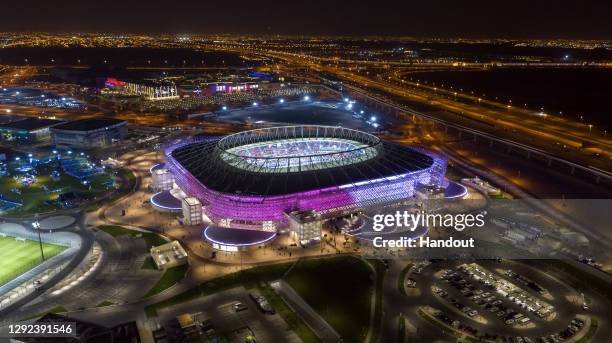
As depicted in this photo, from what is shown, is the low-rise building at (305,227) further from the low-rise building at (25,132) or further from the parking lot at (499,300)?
the low-rise building at (25,132)

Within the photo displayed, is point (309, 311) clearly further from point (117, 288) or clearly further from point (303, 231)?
point (117, 288)

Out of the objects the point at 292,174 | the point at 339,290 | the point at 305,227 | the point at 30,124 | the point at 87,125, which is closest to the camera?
the point at 339,290

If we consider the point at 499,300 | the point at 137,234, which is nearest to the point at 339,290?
the point at 499,300

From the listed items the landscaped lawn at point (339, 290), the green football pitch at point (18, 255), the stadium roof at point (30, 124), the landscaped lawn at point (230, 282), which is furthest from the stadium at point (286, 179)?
the stadium roof at point (30, 124)

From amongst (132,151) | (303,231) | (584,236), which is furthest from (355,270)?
(132,151)

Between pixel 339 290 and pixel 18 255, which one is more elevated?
pixel 339 290

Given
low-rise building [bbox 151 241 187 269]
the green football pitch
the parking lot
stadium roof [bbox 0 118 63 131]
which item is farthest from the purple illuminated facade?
stadium roof [bbox 0 118 63 131]

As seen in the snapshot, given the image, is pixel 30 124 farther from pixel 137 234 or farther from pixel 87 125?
pixel 137 234

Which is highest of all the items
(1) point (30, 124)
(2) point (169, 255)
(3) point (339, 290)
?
(1) point (30, 124)

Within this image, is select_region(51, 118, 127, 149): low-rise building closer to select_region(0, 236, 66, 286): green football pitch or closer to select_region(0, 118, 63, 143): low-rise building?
select_region(0, 118, 63, 143): low-rise building
